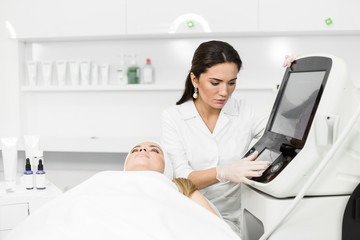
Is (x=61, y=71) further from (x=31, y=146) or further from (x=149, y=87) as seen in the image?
(x=31, y=146)

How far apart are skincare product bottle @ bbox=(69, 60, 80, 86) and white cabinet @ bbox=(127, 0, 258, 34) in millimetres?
445

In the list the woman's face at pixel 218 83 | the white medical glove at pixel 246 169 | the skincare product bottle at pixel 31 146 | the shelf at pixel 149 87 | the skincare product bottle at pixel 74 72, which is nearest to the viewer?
the white medical glove at pixel 246 169

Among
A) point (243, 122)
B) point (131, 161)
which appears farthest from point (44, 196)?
point (243, 122)

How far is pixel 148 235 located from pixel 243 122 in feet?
2.75

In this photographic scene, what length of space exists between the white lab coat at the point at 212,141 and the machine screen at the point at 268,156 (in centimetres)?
39

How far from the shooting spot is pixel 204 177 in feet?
4.63

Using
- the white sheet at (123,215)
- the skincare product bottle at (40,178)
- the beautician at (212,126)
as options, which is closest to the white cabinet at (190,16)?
the beautician at (212,126)

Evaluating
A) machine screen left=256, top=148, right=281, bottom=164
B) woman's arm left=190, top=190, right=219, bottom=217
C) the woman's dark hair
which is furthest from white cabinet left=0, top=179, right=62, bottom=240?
machine screen left=256, top=148, right=281, bottom=164

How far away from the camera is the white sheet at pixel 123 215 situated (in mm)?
928

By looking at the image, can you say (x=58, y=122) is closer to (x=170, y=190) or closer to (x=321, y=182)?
(x=170, y=190)

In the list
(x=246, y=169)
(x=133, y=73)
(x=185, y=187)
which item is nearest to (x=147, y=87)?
(x=133, y=73)

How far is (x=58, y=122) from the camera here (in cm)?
285

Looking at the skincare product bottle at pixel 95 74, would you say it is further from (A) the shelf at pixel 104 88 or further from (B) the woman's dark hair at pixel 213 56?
(B) the woman's dark hair at pixel 213 56

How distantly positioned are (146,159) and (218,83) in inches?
15.4
